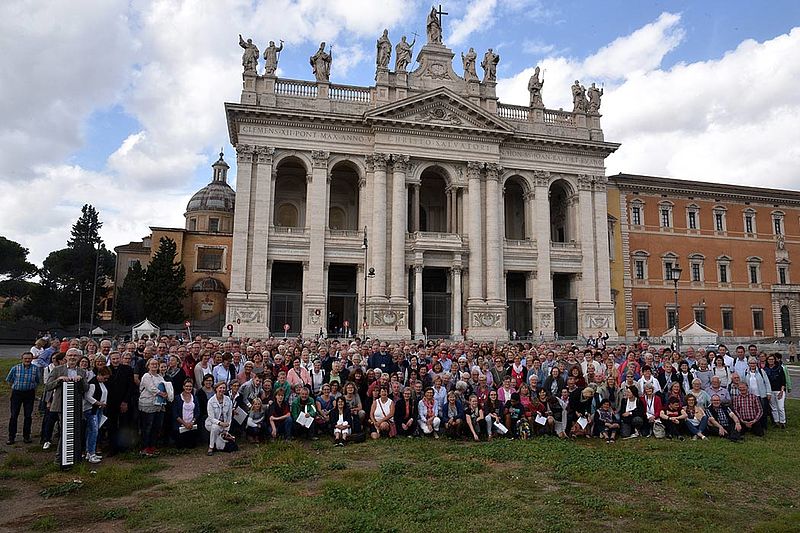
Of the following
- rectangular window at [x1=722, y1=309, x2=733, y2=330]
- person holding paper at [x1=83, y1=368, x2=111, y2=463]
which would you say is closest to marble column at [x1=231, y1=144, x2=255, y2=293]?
person holding paper at [x1=83, y1=368, x2=111, y2=463]

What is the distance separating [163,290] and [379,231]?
17097mm

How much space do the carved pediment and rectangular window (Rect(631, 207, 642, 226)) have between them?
14.2m

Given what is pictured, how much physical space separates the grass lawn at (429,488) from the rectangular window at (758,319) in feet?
139

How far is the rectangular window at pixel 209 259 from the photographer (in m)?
45.8

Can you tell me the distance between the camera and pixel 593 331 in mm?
38812

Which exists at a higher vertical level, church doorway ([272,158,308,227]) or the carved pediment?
the carved pediment

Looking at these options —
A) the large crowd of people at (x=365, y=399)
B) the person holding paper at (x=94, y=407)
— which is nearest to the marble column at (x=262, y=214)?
the large crowd of people at (x=365, y=399)

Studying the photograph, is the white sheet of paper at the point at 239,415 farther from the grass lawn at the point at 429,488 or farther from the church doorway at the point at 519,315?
the church doorway at the point at 519,315

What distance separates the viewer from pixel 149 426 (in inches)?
409

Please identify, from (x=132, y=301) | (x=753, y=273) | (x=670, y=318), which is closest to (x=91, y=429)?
(x=132, y=301)

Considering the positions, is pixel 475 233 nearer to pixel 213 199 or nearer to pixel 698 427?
pixel 698 427

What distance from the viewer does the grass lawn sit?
6848 mm

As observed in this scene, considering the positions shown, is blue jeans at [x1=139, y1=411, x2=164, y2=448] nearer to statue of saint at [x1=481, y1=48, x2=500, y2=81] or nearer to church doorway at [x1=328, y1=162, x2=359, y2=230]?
church doorway at [x1=328, y1=162, x2=359, y2=230]

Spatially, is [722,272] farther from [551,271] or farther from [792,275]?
[551,271]
